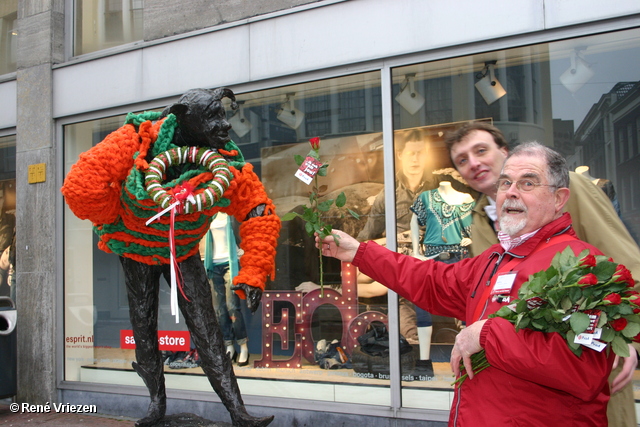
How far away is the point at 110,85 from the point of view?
598 centimetres

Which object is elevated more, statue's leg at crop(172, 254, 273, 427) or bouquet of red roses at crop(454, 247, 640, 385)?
bouquet of red roses at crop(454, 247, 640, 385)

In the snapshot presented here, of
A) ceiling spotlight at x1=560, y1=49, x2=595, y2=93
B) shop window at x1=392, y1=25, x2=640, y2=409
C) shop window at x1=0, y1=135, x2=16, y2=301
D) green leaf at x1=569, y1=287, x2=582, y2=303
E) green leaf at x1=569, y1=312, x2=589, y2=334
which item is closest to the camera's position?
green leaf at x1=569, y1=312, x2=589, y2=334

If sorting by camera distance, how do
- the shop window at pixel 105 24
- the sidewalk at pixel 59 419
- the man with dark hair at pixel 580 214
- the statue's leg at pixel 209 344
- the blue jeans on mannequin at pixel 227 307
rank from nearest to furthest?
the man with dark hair at pixel 580 214 → the statue's leg at pixel 209 344 → the sidewalk at pixel 59 419 → the blue jeans on mannequin at pixel 227 307 → the shop window at pixel 105 24

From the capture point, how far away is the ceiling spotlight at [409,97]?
4957 millimetres

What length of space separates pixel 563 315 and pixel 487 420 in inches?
17.6

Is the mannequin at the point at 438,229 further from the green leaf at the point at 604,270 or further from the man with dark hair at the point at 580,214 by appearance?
the green leaf at the point at 604,270

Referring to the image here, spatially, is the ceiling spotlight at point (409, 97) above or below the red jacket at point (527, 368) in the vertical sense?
above

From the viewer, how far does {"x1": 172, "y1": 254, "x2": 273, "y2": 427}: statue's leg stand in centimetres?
312

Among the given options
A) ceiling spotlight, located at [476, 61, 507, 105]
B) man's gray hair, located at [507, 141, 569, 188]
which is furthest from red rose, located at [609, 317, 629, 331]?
ceiling spotlight, located at [476, 61, 507, 105]

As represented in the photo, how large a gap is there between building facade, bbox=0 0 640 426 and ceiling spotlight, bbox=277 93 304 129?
15mm

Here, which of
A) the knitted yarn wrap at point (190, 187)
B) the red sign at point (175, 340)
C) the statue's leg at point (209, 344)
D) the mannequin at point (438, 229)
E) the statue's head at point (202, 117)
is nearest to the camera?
the knitted yarn wrap at point (190, 187)

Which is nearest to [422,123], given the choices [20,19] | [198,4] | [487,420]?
[198,4]

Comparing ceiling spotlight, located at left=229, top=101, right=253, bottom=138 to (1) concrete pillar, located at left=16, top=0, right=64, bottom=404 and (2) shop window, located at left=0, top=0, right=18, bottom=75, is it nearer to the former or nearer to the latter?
(1) concrete pillar, located at left=16, top=0, right=64, bottom=404

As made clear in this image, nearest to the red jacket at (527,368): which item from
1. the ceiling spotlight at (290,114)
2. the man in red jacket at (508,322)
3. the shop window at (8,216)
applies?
the man in red jacket at (508,322)
